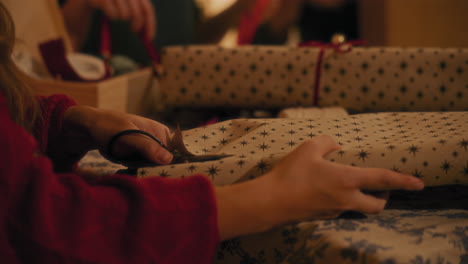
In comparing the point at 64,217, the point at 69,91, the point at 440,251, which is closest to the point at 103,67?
the point at 69,91

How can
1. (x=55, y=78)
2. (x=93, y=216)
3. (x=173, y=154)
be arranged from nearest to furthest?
(x=93, y=216), (x=173, y=154), (x=55, y=78)

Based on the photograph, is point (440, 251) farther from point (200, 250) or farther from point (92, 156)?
point (92, 156)

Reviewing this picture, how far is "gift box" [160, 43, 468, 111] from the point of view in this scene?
1.81 ft

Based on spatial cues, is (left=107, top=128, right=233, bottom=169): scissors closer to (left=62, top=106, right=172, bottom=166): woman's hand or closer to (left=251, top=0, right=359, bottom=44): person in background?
(left=62, top=106, right=172, bottom=166): woman's hand

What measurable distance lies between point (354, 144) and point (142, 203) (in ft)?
0.65

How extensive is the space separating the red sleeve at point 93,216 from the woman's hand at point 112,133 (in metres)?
0.08

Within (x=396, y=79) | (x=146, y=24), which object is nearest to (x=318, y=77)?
(x=396, y=79)

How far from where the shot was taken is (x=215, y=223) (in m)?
0.26

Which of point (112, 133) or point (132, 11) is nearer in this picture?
point (112, 133)

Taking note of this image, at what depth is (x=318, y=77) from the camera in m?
0.61

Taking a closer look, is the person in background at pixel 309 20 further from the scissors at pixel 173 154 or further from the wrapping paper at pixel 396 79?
the scissors at pixel 173 154

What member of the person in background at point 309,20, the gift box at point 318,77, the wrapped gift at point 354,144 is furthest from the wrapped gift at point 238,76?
the person in background at point 309,20

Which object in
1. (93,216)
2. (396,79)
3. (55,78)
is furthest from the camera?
(55,78)

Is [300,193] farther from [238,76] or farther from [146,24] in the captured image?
[146,24]
